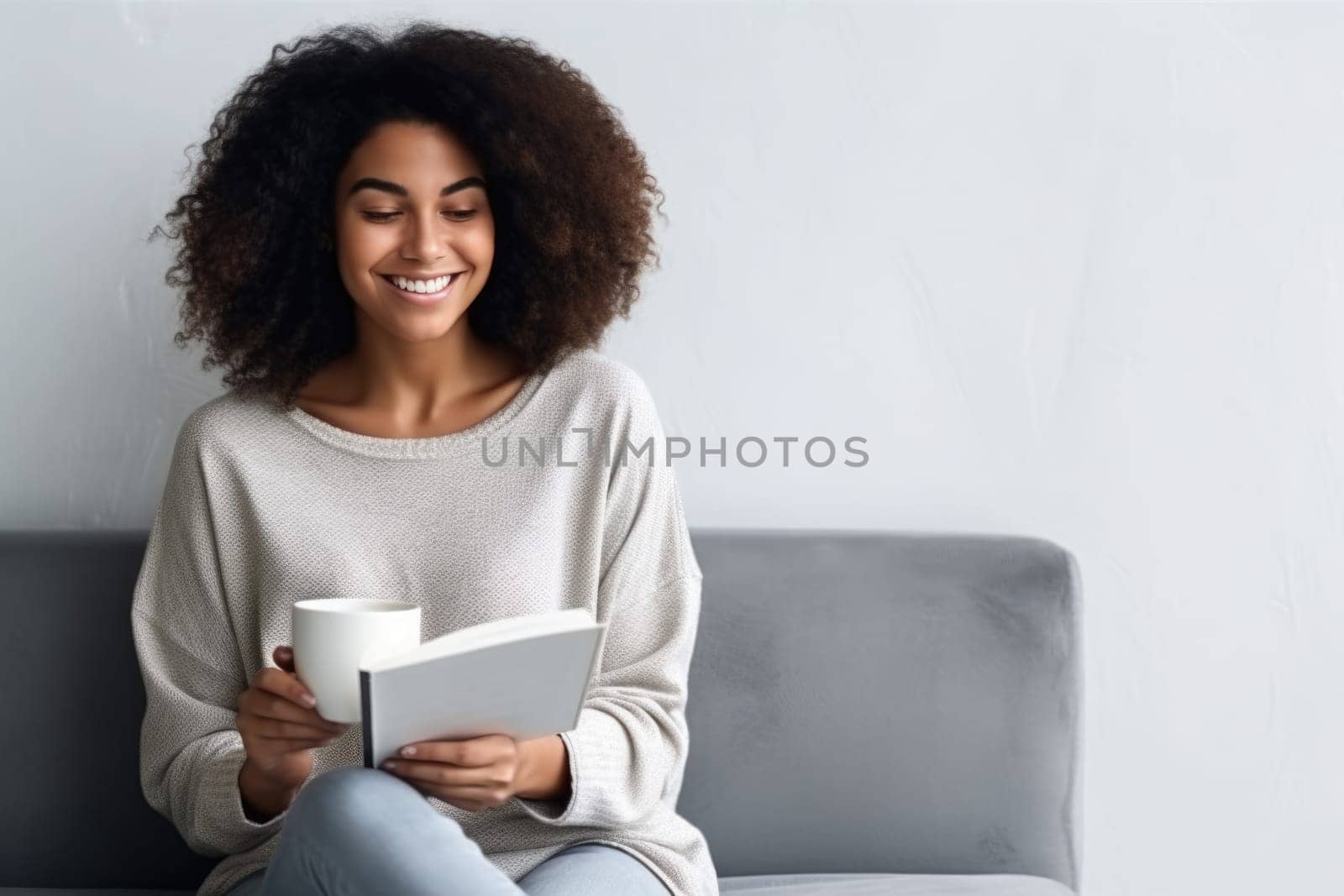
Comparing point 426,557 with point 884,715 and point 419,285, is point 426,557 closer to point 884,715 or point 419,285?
point 419,285

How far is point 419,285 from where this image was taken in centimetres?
131

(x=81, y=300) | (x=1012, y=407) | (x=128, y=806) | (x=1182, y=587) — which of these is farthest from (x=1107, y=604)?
(x=81, y=300)

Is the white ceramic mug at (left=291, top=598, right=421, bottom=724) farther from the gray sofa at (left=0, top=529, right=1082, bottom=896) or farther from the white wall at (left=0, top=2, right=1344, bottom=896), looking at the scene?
the white wall at (left=0, top=2, right=1344, bottom=896)

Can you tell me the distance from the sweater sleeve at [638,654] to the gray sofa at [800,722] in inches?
6.6

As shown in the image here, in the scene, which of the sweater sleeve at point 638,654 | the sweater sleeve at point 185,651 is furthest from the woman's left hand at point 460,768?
the sweater sleeve at point 185,651

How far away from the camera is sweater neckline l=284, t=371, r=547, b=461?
135cm

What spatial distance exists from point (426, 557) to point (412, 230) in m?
0.31

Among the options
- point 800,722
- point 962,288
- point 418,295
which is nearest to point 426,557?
point 418,295

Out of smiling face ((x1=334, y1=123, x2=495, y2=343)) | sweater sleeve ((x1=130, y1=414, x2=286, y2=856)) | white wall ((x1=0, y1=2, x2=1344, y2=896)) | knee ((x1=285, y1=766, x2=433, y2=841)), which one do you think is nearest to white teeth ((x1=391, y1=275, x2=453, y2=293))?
smiling face ((x1=334, y1=123, x2=495, y2=343))

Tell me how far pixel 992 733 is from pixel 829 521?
32 centimetres

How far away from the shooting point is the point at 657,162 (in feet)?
5.36

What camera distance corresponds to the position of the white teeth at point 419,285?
1312 mm

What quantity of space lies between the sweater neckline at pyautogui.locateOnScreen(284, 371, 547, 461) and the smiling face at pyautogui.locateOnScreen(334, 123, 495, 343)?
100mm

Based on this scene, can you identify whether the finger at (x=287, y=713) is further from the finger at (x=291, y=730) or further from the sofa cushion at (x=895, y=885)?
the sofa cushion at (x=895, y=885)
